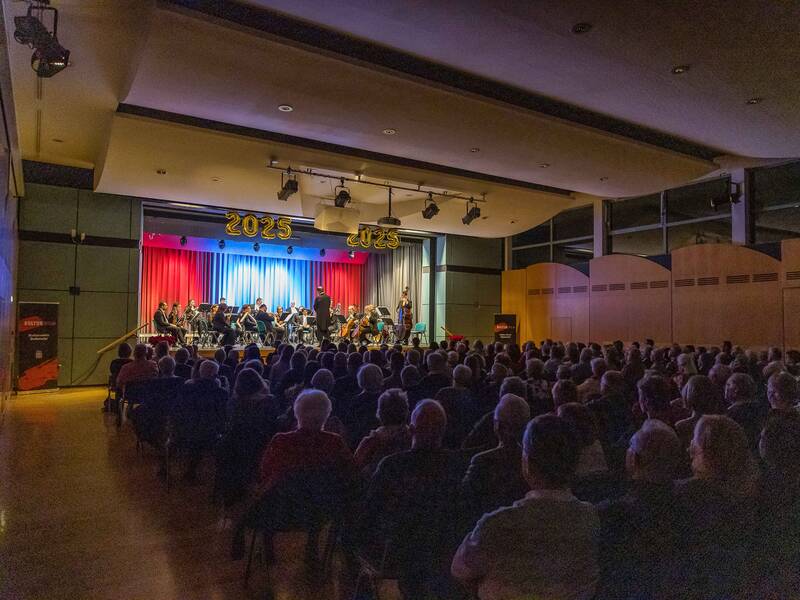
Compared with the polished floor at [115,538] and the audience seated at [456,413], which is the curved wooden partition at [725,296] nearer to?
the audience seated at [456,413]

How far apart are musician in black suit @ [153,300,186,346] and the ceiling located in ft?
9.15

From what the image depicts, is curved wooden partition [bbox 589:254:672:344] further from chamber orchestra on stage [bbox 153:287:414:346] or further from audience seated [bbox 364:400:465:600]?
audience seated [bbox 364:400:465:600]

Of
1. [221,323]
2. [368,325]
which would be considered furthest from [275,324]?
[368,325]

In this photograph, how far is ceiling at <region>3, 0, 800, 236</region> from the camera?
478 centimetres

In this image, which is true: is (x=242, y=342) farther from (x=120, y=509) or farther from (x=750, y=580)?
(x=750, y=580)

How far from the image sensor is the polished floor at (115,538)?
2.66 metres

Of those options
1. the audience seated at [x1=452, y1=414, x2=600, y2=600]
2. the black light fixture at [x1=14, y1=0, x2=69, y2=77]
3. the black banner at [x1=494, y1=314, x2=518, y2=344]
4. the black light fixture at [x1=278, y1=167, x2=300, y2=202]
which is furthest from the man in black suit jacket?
the black banner at [x1=494, y1=314, x2=518, y2=344]

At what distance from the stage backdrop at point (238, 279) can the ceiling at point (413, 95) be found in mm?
6290

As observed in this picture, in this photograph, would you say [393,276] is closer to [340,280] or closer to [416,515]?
[340,280]

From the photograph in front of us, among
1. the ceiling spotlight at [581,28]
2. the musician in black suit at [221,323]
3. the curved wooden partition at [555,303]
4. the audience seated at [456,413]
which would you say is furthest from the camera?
the curved wooden partition at [555,303]

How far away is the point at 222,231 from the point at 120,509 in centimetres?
1095

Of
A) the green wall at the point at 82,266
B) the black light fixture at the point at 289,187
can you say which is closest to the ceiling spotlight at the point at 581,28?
the black light fixture at the point at 289,187

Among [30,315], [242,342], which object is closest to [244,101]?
[30,315]

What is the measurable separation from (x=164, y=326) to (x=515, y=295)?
989 centimetres
